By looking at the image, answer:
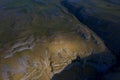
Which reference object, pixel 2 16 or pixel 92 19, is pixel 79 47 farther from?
pixel 2 16

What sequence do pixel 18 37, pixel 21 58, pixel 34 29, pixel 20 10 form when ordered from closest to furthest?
pixel 21 58 → pixel 18 37 → pixel 34 29 → pixel 20 10

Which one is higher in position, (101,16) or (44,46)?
(44,46)

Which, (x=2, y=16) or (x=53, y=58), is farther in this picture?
(x=2, y=16)

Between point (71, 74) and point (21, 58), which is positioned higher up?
point (21, 58)

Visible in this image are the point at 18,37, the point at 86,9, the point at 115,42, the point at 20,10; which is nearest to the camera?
the point at 18,37

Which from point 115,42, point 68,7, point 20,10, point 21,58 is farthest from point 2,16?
point 115,42

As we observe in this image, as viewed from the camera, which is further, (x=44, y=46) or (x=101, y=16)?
(x=101, y=16)

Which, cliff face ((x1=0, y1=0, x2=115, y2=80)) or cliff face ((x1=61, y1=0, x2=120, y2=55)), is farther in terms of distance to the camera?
cliff face ((x1=61, y1=0, x2=120, y2=55))

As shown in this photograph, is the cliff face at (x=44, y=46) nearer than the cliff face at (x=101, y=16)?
Yes
